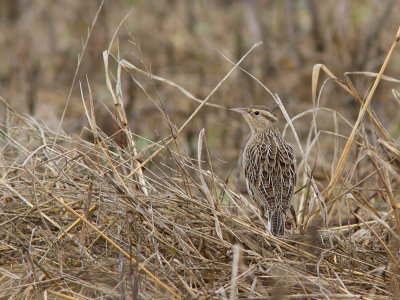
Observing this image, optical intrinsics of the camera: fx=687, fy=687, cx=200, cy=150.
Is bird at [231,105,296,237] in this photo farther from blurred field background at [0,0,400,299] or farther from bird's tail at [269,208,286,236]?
blurred field background at [0,0,400,299]

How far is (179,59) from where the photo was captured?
11.5 m

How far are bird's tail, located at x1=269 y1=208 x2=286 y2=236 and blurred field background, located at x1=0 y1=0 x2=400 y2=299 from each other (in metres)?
0.17

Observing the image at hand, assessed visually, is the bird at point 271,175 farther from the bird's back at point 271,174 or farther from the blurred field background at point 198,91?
the blurred field background at point 198,91

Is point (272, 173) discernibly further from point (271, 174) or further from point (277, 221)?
point (277, 221)

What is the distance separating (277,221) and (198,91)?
5703 mm

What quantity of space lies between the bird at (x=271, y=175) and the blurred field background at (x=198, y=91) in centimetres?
20

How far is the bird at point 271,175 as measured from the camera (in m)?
4.72

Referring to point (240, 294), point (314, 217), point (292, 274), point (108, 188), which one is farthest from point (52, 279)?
point (314, 217)

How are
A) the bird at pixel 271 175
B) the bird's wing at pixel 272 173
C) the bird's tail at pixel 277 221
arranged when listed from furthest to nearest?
1. the bird's wing at pixel 272 173
2. the bird at pixel 271 175
3. the bird's tail at pixel 277 221

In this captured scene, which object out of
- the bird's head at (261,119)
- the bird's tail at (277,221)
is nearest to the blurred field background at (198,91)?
the bird's tail at (277,221)

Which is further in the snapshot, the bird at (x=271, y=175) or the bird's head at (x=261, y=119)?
the bird's head at (x=261, y=119)

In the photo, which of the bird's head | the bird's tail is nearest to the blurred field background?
the bird's tail

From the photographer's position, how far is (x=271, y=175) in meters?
5.05

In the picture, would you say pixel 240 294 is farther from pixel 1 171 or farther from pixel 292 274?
pixel 1 171
